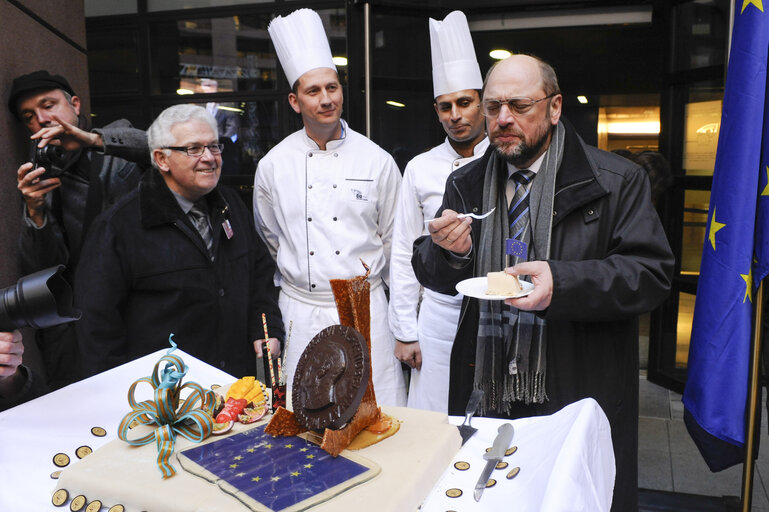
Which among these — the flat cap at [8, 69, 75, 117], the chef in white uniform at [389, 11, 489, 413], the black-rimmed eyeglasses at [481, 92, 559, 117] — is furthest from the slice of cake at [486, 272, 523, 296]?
the flat cap at [8, 69, 75, 117]

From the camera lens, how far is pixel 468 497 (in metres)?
1.21

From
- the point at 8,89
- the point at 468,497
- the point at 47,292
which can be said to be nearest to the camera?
the point at 468,497

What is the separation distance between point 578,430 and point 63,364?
7.64 feet

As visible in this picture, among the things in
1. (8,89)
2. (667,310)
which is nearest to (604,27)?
(667,310)

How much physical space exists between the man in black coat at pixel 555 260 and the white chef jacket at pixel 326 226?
924 mm

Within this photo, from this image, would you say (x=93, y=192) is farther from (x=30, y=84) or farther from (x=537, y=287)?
(x=537, y=287)

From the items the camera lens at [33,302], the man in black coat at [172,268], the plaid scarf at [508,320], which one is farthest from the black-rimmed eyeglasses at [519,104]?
the camera lens at [33,302]

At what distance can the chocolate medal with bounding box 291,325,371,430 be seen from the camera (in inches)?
50.1

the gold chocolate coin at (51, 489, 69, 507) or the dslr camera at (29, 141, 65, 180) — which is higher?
the dslr camera at (29, 141, 65, 180)

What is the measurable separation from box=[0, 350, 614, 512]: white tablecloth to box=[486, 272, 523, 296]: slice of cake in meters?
0.33

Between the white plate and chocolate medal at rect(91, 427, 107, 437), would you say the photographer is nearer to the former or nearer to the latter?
chocolate medal at rect(91, 427, 107, 437)

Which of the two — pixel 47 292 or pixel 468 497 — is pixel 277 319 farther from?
pixel 468 497

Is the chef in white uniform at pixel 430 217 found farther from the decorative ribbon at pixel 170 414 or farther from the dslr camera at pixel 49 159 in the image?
the decorative ribbon at pixel 170 414

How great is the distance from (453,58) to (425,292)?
42.7 inches
